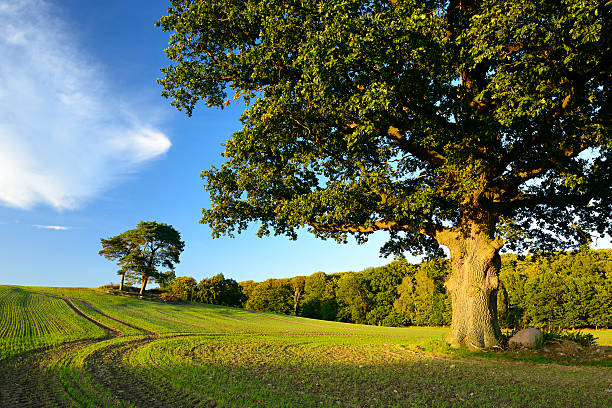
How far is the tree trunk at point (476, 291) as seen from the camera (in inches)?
577

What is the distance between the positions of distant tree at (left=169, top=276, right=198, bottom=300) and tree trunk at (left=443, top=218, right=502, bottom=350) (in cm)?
5779

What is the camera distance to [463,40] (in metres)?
11.8

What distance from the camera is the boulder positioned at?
14382 millimetres

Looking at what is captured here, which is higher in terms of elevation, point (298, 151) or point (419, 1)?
point (419, 1)

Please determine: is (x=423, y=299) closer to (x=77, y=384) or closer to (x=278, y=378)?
(x=278, y=378)

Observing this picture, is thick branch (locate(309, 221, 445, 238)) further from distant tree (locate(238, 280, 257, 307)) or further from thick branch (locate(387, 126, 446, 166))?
distant tree (locate(238, 280, 257, 307))

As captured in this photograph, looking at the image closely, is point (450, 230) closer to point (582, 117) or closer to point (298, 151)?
point (582, 117)

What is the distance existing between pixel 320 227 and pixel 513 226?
8.29 meters

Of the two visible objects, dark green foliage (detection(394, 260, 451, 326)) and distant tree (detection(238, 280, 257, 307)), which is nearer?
dark green foliage (detection(394, 260, 451, 326))

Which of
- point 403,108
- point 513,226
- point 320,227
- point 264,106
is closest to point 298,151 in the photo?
point 264,106

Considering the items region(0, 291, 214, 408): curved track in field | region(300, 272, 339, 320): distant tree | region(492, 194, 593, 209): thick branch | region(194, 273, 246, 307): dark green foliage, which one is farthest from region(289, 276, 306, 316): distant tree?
region(0, 291, 214, 408): curved track in field

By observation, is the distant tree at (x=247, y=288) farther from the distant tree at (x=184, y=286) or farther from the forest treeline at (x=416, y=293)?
the distant tree at (x=184, y=286)

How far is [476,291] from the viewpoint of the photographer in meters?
14.8

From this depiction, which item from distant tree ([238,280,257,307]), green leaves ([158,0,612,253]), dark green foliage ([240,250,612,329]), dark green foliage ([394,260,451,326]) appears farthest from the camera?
distant tree ([238,280,257,307])
